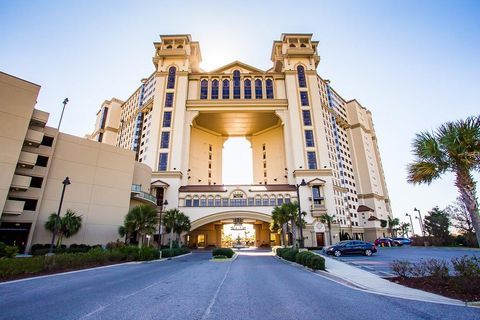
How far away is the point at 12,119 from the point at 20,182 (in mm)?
6911

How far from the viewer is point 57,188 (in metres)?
29.4

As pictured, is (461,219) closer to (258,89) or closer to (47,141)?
(258,89)

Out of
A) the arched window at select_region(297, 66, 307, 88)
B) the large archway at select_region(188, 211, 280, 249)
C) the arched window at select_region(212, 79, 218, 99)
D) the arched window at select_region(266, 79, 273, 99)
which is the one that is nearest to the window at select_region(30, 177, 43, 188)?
the large archway at select_region(188, 211, 280, 249)

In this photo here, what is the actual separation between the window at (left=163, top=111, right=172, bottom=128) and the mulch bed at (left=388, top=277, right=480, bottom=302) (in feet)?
177

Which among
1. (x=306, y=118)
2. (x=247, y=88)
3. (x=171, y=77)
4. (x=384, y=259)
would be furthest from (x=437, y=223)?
(x=171, y=77)

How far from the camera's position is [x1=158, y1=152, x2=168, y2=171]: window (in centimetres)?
5219

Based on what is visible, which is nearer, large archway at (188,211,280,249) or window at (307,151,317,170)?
large archway at (188,211,280,249)

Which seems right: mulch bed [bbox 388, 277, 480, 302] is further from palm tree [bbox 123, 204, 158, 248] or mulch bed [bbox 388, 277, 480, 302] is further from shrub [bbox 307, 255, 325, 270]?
palm tree [bbox 123, 204, 158, 248]

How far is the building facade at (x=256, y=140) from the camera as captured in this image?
49750 mm

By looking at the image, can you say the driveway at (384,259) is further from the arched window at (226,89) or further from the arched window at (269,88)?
the arched window at (226,89)

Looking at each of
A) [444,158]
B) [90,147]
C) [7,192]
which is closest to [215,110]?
[90,147]

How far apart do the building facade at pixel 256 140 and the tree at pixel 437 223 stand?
12.8m

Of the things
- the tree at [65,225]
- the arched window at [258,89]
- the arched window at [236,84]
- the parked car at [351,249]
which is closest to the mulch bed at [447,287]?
the parked car at [351,249]

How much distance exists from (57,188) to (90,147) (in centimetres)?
675
